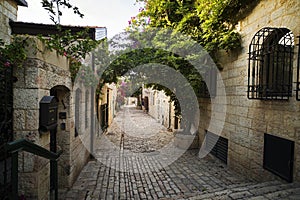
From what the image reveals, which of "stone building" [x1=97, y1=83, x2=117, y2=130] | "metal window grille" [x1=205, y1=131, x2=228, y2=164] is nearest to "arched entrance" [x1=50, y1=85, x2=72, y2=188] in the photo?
"stone building" [x1=97, y1=83, x2=117, y2=130]

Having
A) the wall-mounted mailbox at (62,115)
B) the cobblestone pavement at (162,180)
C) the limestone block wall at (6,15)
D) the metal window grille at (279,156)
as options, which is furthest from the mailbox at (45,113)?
the limestone block wall at (6,15)

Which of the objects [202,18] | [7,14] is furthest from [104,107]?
[202,18]

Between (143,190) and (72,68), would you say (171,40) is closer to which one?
(72,68)

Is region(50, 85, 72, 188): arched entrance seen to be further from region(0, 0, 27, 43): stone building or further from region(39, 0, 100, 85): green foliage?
region(0, 0, 27, 43): stone building

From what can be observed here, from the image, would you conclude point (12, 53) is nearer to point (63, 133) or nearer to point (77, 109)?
point (63, 133)

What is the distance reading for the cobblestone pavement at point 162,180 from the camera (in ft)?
9.42

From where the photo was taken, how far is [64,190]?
142 inches

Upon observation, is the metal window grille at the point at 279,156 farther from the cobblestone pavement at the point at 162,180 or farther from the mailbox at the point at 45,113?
the mailbox at the point at 45,113

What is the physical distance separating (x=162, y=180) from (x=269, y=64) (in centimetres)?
352

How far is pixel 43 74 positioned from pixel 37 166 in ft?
4.01

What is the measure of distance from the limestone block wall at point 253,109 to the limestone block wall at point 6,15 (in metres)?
6.42

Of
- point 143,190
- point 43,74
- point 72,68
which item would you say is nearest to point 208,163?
Result: point 143,190

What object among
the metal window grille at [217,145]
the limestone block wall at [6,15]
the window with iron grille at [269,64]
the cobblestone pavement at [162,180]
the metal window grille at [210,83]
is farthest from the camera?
the metal window grille at [210,83]

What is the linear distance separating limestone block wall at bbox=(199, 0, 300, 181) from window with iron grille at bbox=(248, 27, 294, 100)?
0.14 m
